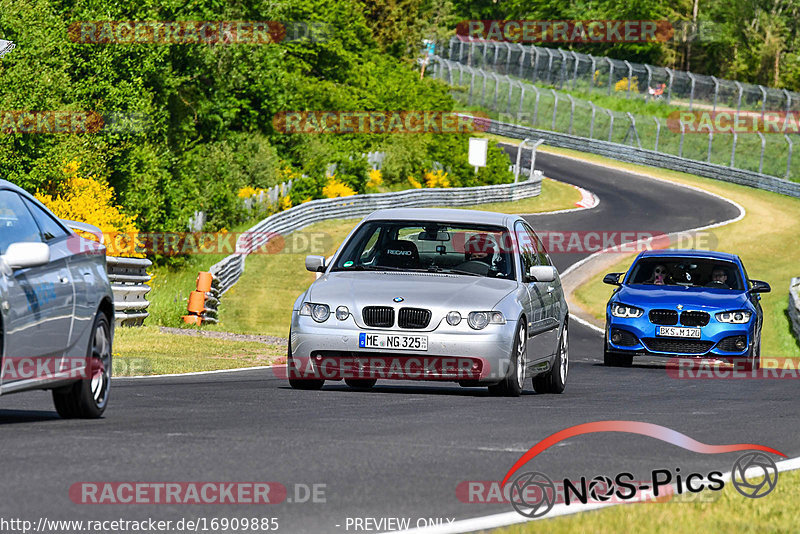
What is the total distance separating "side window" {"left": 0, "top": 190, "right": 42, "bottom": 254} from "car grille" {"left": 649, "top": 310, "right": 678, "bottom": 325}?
11.7 m

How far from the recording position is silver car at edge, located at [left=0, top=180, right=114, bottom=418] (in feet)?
25.0

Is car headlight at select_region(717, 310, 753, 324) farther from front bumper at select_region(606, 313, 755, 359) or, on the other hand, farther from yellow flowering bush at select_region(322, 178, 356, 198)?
yellow flowering bush at select_region(322, 178, 356, 198)

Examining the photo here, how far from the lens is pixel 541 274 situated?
12578 millimetres

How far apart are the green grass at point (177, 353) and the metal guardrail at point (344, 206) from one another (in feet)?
29.0

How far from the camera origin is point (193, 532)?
17.8 feet

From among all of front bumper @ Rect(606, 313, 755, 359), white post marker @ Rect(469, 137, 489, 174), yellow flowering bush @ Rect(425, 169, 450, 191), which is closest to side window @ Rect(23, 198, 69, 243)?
front bumper @ Rect(606, 313, 755, 359)

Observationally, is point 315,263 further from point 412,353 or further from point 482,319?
point 482,319

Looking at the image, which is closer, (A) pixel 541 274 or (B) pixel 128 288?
(A) pixel 541 274

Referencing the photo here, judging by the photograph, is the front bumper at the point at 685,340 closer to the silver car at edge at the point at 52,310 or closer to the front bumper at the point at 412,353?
the front bumper at the point at 412,353

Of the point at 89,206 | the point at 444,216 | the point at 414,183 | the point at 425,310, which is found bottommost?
the point at 414,183

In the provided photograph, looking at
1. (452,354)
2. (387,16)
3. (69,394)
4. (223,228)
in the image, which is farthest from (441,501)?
(387,16)

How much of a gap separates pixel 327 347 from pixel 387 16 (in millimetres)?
81511

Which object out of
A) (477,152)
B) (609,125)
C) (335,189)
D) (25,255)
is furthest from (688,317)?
(609,125)

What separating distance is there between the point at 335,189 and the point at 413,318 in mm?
42103
